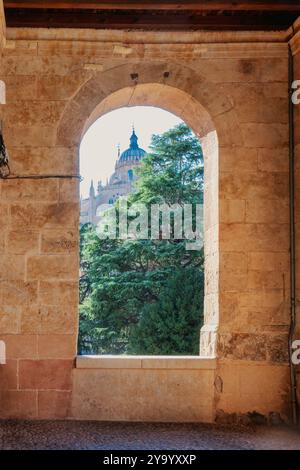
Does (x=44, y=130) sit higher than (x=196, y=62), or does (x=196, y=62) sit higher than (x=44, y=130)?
(x=196, y=62)

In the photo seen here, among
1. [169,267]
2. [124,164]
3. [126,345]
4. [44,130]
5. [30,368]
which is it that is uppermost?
[124,164]

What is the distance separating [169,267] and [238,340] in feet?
27.2

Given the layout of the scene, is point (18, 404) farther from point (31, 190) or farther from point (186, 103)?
point (186, 103)

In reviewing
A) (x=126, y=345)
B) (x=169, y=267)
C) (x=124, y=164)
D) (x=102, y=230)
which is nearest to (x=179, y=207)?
(x=169, y=267)

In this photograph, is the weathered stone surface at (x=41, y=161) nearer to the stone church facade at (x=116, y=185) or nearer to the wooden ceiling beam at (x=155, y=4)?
the wooden ceiling beam at (x=155, y=4)

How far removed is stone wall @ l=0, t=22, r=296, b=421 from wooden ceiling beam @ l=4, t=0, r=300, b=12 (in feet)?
0.94

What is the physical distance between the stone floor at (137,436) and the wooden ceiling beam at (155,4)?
296 cm

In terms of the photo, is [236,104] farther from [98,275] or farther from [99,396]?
[98,275]

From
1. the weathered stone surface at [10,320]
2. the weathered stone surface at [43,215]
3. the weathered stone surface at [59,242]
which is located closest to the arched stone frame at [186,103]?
the weathered stone surface at [43,215]

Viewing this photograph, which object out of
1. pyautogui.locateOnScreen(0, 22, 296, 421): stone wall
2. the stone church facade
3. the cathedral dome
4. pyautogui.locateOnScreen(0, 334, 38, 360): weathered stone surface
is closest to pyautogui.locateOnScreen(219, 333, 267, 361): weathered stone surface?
pyautogui.locateOnScreen(0, 22, 296, 421): stone wall

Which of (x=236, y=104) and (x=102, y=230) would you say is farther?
(x=102, y=230)

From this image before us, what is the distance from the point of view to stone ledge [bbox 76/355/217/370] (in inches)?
163

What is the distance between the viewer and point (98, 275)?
43.6ft

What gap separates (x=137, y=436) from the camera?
12.2ft
